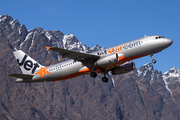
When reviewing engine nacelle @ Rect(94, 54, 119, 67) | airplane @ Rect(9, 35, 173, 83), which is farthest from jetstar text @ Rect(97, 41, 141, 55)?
engine nacelle @ Rect(94, 54, 119, 67)

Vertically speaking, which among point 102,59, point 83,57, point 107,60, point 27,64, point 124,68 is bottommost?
point 124,68

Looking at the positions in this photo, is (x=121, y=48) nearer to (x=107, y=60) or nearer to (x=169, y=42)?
(x=107, y=60)

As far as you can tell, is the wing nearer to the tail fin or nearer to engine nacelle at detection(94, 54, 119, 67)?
engine nacelle at detection(94, 54, 119, 67)

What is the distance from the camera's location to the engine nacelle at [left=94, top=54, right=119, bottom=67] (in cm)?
4812

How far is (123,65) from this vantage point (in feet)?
186

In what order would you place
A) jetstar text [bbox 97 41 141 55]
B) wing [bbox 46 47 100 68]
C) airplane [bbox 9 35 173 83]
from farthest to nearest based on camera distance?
jetstar text [bbox 97 41 141 55] → wing [bbox 46 47 100 68] → airplane [bbox 9 35 173 83]

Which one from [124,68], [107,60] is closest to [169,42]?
[107,60]

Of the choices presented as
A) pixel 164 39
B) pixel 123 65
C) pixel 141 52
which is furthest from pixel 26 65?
→ pixel 164 39

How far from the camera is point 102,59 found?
49.3 meters

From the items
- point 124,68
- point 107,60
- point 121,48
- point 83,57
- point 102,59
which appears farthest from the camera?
point 124,68

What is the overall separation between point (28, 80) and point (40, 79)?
2.47 metres

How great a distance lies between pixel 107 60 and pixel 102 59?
1.16 meters

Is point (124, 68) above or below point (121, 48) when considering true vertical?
below

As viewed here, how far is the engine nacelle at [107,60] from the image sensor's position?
48.1m
